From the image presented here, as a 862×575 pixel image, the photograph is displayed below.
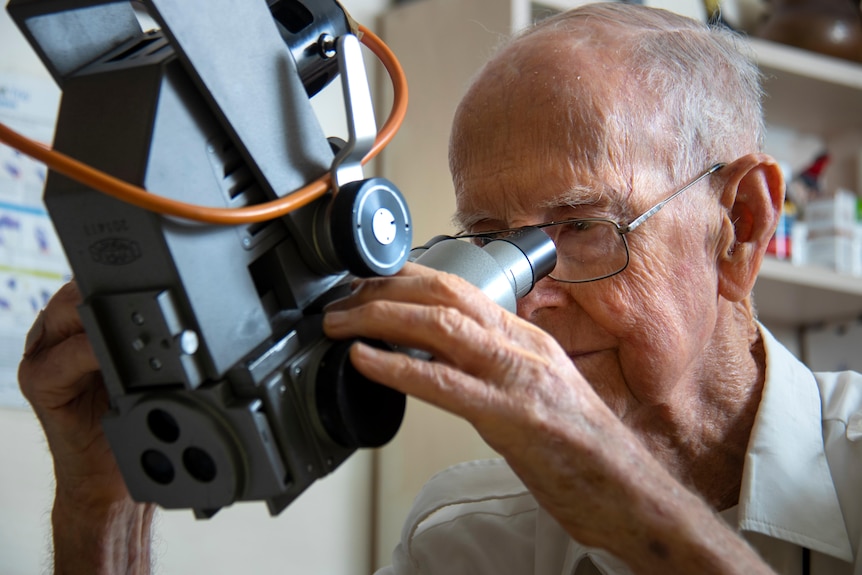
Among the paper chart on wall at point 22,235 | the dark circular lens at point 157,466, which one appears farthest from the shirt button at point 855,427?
the paper chart on wall at point 22,235

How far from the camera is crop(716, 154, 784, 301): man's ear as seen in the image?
4.00 feet

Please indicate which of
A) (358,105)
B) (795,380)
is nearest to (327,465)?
(358,105)

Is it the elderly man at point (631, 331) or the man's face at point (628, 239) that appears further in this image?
the man's face at point (628, 239)

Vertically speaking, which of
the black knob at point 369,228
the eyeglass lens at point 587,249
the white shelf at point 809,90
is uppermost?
the black knob at point 369,228

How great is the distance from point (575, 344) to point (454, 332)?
44 centimetres

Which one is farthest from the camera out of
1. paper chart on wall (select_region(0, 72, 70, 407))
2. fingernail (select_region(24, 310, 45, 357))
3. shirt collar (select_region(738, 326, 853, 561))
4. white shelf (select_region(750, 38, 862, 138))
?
white shelf (select_region(750, 38, 862, 138))

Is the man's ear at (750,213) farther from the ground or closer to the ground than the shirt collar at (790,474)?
farther from the ground

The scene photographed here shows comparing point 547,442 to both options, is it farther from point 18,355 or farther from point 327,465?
point 18,355

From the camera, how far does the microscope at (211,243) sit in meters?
0.66

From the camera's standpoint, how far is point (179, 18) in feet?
2.22

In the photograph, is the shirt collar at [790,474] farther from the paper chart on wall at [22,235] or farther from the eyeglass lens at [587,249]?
the paper chart on wall at [22,235]

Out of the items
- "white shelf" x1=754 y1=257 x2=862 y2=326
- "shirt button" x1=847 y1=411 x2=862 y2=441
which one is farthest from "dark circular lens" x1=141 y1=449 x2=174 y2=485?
"white shelf" x1=754 y1=257 x2=862 y2=326

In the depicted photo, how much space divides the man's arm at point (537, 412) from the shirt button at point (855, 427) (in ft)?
1.57

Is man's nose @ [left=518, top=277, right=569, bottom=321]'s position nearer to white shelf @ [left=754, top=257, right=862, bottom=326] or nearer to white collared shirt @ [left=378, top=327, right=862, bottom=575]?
white collared shirt @ [left=378, top=327, right=862, bottom=575]
